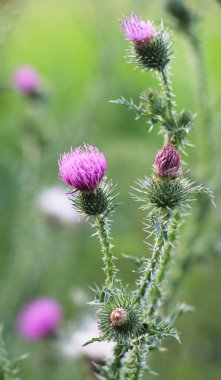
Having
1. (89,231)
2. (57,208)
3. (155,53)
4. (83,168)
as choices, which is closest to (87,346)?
(83,168)

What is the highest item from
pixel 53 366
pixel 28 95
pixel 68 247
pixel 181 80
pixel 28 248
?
pixel 181 80

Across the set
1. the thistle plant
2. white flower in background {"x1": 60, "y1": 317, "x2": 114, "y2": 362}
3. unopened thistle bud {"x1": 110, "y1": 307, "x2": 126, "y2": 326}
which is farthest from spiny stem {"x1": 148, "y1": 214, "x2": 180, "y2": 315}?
white flower in background {"x1": 60, "y1": 317, "x2": 114, "y2": 362}

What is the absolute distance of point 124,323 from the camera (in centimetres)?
118

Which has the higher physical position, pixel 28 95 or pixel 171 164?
pixel 28 95

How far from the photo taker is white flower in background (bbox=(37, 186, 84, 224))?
3.58 meters

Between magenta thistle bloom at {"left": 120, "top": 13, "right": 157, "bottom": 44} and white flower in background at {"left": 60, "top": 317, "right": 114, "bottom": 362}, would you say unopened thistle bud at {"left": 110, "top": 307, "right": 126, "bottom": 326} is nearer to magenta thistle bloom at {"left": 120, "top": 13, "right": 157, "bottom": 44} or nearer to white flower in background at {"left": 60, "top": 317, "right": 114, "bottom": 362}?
magenta thistle bloom at {"left": 120, "top": 13, "right": 157, "bottom": 44}

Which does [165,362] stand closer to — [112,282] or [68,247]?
[68,247]

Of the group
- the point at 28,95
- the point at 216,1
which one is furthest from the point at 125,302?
the point at 28,95

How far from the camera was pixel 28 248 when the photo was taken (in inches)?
147

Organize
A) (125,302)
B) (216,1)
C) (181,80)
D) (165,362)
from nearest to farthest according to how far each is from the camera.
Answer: (125,302)
(216,1)
(165,362)
(181,80)

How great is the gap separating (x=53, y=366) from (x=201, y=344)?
0.87 m

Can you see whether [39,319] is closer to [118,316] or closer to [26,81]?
[26,81]

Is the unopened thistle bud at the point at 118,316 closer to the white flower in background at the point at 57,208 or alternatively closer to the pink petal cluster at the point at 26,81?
the white flower in background at the point at 57,208

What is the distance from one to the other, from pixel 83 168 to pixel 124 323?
33 centimetres
